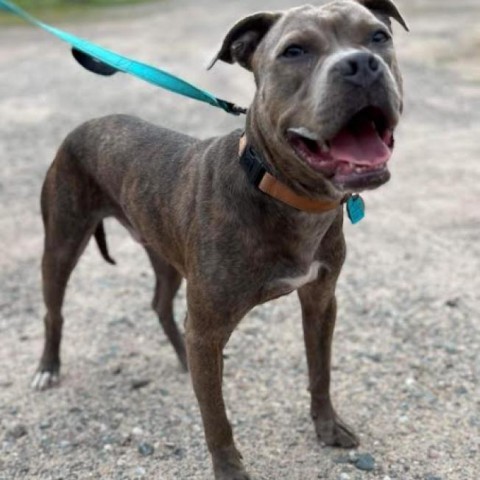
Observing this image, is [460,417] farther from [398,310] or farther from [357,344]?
[398,310]

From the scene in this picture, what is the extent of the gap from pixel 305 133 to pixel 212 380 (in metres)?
1.23

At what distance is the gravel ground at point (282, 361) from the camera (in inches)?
152

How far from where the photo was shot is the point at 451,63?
13648mm

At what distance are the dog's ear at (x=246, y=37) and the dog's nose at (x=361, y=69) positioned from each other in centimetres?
69

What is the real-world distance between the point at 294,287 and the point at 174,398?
1.40 meters

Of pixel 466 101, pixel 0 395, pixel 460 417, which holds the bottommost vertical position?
pixel 466 101

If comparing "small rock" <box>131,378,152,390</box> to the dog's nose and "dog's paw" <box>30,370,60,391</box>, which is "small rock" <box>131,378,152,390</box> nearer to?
"dog's paw" <box>30,370,60,391</box>

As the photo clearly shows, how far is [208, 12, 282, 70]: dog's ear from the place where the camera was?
3277 millimetres

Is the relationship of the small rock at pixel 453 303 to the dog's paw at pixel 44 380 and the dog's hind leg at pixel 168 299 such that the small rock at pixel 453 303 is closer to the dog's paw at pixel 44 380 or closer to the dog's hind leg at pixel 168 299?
the dog's hind leg at pixel 168 299

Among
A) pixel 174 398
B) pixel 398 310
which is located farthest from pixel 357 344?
pixel 174 398

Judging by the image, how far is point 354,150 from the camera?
2822 millimetres

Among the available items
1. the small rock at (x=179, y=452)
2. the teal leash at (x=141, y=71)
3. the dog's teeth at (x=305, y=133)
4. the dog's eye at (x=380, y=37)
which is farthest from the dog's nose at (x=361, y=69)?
the small rock at (x=179, y=452)

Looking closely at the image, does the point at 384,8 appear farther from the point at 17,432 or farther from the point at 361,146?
the point at 17,432

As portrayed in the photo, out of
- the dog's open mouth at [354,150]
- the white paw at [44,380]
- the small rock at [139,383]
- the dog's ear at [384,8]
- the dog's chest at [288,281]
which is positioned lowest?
the white paw at [44,380]
